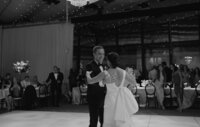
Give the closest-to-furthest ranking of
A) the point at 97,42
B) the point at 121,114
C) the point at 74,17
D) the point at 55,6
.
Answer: the point at 121,114
the point at 55,6
the point at 74,17
the point at 97,42

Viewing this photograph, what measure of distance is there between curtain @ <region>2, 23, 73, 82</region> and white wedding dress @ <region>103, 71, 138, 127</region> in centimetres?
838

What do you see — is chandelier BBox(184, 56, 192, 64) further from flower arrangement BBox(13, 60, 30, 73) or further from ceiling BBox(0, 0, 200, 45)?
flower arrangement BBox(13, 60, 30, 73)

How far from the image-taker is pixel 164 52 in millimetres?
13016

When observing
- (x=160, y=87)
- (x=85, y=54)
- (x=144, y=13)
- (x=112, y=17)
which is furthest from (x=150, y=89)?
(x=85, y=54)

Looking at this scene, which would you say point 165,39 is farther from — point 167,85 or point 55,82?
point 55,82

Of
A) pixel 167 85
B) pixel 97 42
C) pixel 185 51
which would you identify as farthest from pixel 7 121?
pixel 185 51

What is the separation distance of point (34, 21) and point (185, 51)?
7.57 meters

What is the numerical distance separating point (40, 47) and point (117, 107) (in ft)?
32.2

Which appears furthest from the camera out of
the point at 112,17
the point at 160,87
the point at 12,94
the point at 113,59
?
the point at 112,17

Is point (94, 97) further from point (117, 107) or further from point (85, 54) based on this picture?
point (85, 54)

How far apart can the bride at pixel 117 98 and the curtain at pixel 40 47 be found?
27.5ft

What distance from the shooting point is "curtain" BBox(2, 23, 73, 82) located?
1178 cm

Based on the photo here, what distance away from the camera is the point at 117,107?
10.6 ft

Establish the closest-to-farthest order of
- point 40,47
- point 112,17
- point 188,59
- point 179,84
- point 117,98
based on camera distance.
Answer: point 117,98
point 179,84
point 112,17
point 40,47
point 188,59
